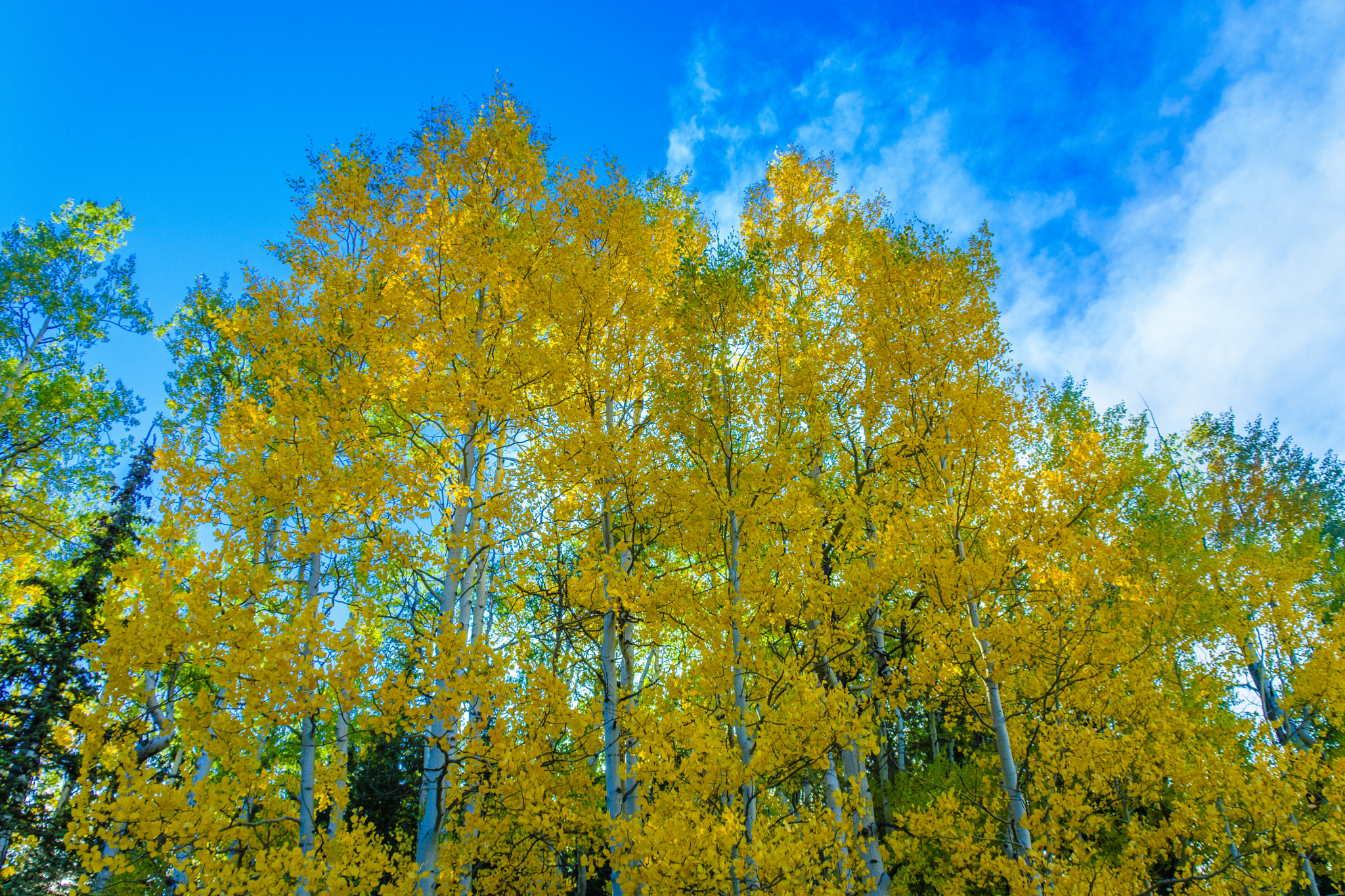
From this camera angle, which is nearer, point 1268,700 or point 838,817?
point 838,817

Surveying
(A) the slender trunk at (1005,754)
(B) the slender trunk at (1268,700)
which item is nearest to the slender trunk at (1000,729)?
(A) the slender trunk at (1005,754)

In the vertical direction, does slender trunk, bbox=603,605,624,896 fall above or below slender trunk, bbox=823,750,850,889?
above

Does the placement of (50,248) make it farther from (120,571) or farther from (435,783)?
(435,783)

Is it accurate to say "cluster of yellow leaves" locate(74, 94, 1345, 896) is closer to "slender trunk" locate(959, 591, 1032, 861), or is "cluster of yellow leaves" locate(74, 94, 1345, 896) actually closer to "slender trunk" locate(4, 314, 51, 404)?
"slender trunk" locate(959, 591, 1032, 861)

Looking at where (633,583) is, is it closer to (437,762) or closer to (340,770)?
(437,762)

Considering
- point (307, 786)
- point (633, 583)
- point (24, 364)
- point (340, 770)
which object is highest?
point (24, 364)

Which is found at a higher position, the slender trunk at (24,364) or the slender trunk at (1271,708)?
the slender trunk at (24,364)

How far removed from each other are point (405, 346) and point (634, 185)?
548 cm

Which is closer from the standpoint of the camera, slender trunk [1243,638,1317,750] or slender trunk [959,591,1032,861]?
slender trunk [959,591,1032,861]

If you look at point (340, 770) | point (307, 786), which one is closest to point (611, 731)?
point (340, 770)

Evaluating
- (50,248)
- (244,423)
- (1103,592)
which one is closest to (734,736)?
(1103,592)

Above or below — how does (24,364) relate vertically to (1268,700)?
above

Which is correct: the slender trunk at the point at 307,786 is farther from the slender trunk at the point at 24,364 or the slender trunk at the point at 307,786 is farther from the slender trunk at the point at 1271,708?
the slender trunk at the point at 1271,708

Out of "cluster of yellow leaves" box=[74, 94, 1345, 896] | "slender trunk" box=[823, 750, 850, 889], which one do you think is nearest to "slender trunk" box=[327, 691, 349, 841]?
"cluster of yellow leaves" box=[74, 94, 1345, 896]
